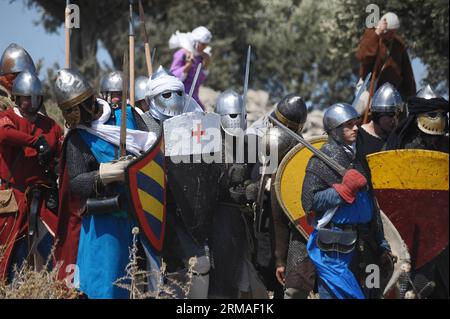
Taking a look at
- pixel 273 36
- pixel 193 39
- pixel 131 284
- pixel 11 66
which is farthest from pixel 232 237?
pixel 273 36

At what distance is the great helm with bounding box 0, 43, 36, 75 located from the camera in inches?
276

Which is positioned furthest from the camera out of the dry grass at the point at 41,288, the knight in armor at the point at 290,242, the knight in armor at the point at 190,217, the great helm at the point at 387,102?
the great helm at the point at 387,102

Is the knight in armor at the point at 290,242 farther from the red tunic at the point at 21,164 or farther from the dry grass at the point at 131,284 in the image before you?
the red tunic at the point at 21,164

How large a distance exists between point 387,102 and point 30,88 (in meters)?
2.40

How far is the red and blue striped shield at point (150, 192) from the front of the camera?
18.4ft

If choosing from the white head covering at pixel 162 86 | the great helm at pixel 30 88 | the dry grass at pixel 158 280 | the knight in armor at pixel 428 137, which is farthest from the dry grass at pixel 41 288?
the knight in armor at pixel 428 137

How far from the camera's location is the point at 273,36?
86.4 feet

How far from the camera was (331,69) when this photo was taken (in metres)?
26.4

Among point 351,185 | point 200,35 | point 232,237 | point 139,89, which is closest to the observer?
point 351,185

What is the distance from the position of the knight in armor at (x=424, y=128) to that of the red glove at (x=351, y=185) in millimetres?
687

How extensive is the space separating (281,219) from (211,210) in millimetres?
572

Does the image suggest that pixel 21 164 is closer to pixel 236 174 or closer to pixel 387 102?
pixel 236 174
